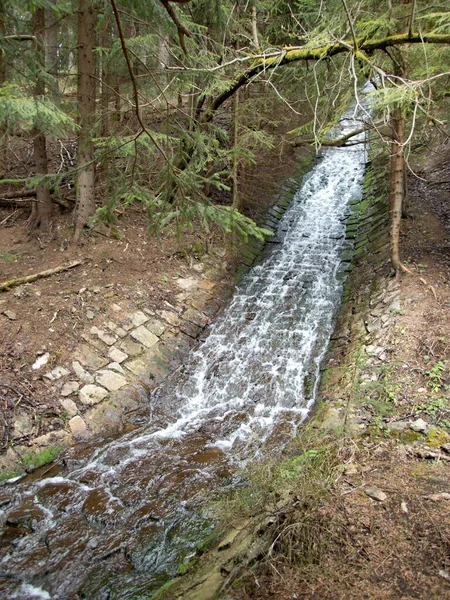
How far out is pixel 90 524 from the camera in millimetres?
4770

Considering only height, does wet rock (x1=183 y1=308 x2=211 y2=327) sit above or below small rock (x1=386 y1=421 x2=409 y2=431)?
above

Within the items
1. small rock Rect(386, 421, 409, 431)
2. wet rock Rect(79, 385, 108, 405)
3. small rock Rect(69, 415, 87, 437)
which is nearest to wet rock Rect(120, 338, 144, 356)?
wet rock Rect(79, 385, 108, 405)

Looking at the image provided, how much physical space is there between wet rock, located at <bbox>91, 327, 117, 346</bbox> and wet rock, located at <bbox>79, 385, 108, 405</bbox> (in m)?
0.91

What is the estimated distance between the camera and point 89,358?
7.01 meters

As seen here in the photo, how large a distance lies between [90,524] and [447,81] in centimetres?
881

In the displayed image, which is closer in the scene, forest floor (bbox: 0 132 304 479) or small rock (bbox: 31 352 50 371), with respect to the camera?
forest floor (bbox: 0 132 304 479)

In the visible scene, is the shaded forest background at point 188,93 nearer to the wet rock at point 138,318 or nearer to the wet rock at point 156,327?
the wet rock at point 138,318

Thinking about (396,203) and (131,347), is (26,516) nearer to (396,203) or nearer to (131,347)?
(131,347)

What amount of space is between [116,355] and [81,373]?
73 cm

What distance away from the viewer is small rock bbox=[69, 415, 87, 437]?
616 centimetres

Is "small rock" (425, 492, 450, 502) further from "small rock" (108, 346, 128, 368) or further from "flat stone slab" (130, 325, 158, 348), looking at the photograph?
"flat stone slab" (130, 325, 158, 348)

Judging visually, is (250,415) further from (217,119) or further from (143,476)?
(217,119)

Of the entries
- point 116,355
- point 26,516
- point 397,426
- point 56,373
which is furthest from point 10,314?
point 397,426

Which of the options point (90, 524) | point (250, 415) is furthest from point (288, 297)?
Answer: point (90, 524)
